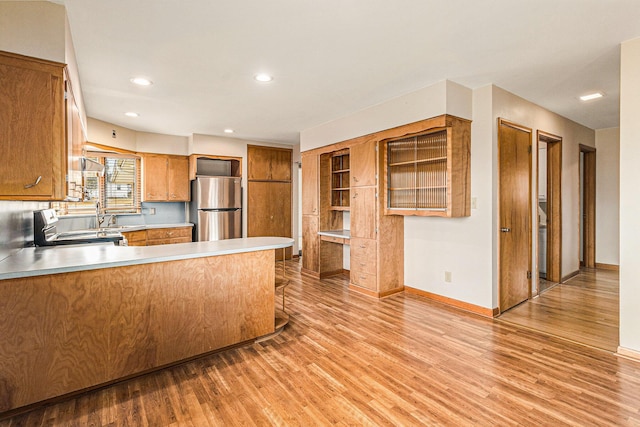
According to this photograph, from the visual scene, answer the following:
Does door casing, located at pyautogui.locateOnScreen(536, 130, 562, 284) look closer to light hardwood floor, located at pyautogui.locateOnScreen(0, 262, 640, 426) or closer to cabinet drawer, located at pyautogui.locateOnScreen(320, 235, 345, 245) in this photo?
light hardwood floor, located at pyautogui.locateOnScreen(0, 262, 640, 426)

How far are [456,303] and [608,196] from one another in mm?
4178

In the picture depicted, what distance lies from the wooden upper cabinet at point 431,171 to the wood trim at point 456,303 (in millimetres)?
1068

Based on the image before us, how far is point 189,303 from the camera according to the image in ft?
8.13

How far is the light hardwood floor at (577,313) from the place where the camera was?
300 cm

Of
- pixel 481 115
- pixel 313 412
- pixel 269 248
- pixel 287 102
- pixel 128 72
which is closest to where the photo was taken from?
pixel 313 412

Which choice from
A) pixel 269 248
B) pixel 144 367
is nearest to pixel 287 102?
pixel 269 248

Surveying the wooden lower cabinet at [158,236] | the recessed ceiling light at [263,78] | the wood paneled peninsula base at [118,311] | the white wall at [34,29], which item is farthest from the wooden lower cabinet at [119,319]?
the wooden lower cabinet at [158,236]

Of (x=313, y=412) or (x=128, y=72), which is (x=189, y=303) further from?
(x=128, y=72)

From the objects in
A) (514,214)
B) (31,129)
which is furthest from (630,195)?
(31,129)

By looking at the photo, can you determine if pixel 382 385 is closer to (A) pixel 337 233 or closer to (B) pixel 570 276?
(A) pixel 337 233

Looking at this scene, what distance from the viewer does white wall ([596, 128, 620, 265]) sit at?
5.52 meters

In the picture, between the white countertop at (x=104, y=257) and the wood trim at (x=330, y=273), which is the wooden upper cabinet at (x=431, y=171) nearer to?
the wood trim at (x=330, y=273)

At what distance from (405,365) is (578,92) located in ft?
12.1

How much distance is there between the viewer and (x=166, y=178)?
5.95 m
